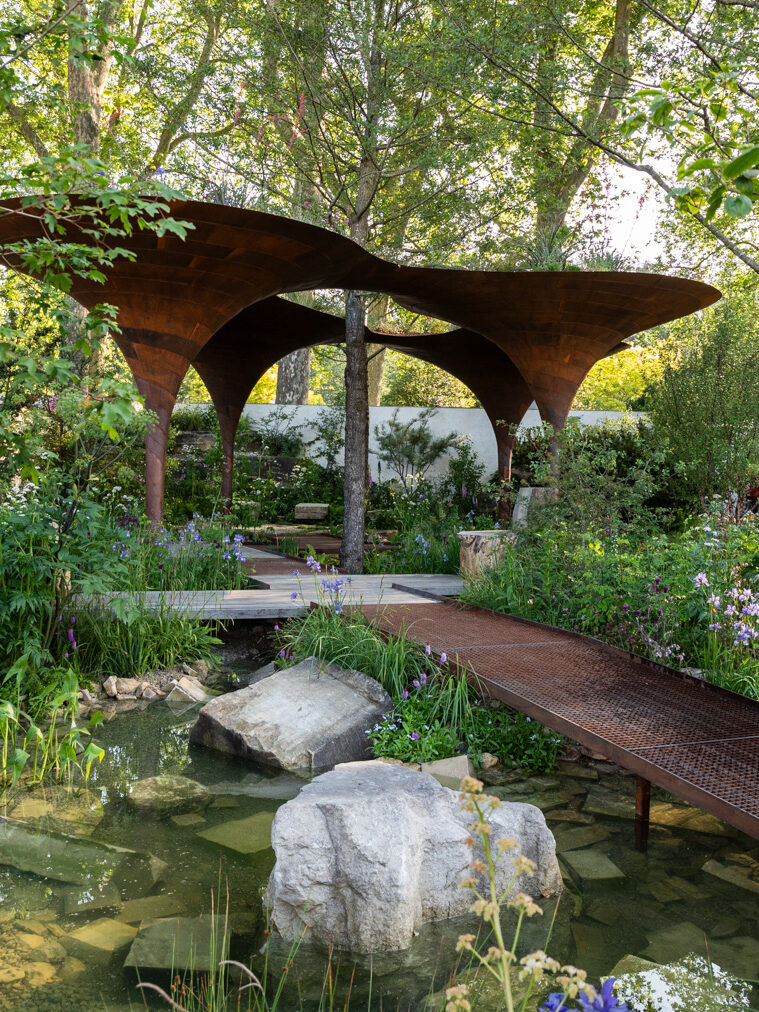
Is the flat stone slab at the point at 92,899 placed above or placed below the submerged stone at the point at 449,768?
below

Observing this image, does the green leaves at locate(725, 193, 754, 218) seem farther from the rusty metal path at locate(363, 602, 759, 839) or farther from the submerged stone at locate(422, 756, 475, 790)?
the submerged stone at locate(422, 756, 475, 790)

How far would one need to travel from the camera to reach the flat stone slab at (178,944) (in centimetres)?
234

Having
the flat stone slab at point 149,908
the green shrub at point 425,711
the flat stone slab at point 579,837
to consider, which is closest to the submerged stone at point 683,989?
the flat stone slab at point 579,837

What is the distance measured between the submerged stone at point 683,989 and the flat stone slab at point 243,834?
1.45m

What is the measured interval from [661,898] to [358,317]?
705cm

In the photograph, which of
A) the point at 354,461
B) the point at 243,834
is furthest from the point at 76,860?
the point at 354,461

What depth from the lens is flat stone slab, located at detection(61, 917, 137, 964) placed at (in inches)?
94.3

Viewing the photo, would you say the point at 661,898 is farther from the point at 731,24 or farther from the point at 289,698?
the point at 731,24

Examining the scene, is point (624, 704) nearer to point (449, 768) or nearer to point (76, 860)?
point (449, 768)

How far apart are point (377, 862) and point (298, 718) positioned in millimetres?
1713

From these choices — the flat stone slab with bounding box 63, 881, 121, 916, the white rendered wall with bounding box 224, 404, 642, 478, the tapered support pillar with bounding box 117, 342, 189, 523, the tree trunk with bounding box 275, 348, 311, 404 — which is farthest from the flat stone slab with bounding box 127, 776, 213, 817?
the tree trunk with bounding box 275, 348, 311, 404

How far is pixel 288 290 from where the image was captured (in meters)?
7.58

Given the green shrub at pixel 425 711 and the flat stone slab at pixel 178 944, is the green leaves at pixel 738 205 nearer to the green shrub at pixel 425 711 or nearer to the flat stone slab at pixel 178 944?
the flat stone slab at pixel 178 944

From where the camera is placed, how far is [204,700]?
5141 millimetres
